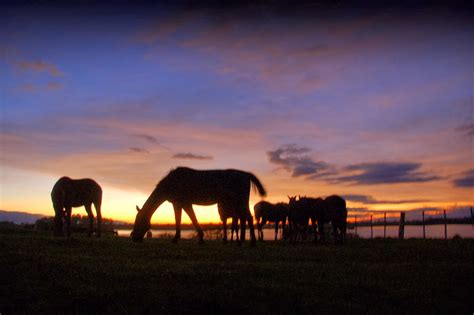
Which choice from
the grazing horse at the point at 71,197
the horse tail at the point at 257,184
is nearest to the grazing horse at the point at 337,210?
the horse tail at the point at 257,184

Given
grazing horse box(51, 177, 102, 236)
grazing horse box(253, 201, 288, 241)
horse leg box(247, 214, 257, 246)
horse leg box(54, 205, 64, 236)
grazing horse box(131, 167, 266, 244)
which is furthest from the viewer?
grazing horse box(253, 201, 288, 241)

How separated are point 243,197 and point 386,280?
1013cm

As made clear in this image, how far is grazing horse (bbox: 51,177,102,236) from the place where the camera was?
70.5ft

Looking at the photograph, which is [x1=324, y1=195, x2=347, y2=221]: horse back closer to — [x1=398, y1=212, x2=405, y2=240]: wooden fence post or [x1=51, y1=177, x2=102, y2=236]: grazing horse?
[x1=398, y1=212, x2=405, y2=240]: wooden fence post

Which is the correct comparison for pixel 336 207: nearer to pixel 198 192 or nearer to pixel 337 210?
pixel 337 210

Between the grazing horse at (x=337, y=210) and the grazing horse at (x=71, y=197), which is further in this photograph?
the grazing horse at (x=337, y=210)

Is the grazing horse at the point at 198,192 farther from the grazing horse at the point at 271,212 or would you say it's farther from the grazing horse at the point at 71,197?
the grazing horse at the point at 271,212

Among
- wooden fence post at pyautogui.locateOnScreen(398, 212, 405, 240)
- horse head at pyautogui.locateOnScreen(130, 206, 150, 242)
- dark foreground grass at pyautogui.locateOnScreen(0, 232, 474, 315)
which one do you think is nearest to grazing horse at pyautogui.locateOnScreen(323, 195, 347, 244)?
horse head at pyautogui.locateOnScreen(130, 206, 150, 242)

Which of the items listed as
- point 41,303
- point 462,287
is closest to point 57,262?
point 41,303

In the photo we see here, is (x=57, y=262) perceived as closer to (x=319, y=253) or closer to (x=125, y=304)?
(x=125, y=304)

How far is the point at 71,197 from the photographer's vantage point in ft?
73.1

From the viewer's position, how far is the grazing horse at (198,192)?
18016 mm

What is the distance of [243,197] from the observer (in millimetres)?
18062

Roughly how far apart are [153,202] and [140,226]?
46.4 inches
